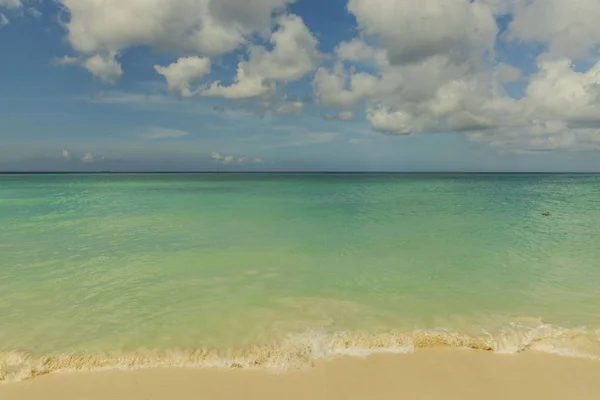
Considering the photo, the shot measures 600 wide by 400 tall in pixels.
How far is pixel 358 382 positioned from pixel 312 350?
3.43 ft

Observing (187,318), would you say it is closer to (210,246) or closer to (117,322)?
(117,322)

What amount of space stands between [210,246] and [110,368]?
8.14 metres

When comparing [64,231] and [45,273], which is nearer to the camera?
[45,273]

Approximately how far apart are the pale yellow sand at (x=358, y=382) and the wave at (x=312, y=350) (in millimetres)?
205

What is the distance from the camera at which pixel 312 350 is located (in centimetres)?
625

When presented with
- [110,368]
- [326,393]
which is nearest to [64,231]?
[110,368]

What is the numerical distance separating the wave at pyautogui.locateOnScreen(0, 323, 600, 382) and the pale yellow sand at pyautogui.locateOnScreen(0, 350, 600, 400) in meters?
0.20

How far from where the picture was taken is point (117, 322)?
723 cm

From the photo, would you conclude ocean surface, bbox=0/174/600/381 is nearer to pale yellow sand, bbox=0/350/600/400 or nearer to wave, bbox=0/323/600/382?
wave, bbox=0/323/600/382

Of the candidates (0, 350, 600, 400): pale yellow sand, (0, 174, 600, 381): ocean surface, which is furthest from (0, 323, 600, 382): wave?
(0, 350, 600, 400): pale yellow sand

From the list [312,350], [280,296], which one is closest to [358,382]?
[312,350]

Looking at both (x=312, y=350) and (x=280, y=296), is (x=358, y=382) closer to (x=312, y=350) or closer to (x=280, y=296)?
(x=312, y=350)

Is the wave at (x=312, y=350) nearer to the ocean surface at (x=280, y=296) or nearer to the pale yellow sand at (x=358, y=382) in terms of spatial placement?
the ocean surface at (x=280, y=296)

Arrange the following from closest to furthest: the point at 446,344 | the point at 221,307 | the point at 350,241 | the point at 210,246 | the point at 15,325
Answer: the point at 446,344 < the point at 15,325 < the point at 221,307 < the point at 210,246 < the point at 350,241
